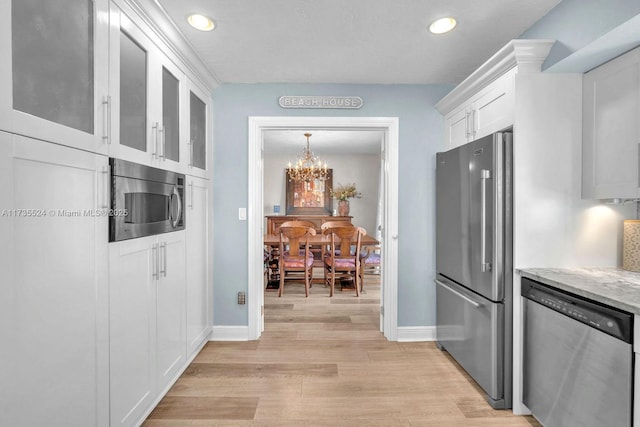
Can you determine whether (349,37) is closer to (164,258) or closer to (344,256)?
(164,258)

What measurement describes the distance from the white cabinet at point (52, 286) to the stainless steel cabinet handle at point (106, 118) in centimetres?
10

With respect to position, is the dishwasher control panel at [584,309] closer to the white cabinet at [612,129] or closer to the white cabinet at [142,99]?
the white cabinet at [612,129]

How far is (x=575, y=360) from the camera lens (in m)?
1.53

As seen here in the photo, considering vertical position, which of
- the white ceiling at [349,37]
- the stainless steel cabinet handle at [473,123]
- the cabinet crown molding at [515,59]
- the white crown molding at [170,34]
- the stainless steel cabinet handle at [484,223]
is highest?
the white ceiling at [349,37]

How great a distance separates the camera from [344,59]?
8.18 ft

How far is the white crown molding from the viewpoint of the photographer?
1.77m

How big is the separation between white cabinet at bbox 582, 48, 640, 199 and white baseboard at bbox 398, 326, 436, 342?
169cm

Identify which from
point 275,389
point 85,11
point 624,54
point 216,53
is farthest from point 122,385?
point 624,54

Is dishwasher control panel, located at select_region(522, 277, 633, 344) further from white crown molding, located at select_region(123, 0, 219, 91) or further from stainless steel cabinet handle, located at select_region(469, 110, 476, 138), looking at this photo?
white crown molding, located at select_region(123, 0, 219, 91)

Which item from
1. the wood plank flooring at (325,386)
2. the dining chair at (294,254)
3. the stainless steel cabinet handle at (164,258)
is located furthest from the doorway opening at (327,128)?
the dining chair at (294,254)

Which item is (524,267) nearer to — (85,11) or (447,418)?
(447,418)

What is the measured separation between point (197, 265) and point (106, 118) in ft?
4.64

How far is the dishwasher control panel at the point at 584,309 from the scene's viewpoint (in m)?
1.29

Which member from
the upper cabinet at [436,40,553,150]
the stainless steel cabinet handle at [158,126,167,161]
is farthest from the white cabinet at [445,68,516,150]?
the stainless steel cabinet handle at [158,126,167,161]
